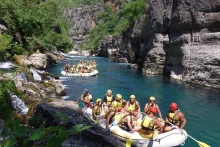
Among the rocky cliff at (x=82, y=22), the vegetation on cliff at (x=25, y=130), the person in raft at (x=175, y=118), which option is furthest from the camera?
the rocky cliff at (x=82, y=22)

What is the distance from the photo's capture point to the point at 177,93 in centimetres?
1966

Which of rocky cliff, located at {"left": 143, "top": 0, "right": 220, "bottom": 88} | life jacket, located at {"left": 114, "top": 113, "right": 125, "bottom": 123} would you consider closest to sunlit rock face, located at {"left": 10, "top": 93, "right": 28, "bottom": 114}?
life jacket, located at {"left": 114, "top": 113, "right": 125, "bottom": 123}

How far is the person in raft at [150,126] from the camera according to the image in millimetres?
8508

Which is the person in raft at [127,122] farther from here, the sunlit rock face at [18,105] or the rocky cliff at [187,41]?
the rocky cliff at [187,41]

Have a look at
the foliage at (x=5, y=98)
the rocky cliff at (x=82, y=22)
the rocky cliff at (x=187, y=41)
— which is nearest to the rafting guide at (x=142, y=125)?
the foliage at (x=5, y=98)

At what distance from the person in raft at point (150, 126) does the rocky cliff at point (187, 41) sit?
49.2 ft

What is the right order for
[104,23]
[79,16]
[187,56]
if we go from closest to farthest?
1. [187,56]
2. [104,23]
3. [79,16]

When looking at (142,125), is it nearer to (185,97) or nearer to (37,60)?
(185,97)

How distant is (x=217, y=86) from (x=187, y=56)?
458 cm

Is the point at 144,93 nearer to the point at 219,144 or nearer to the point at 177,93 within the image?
the point at 177,93

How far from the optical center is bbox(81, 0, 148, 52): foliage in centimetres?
4634

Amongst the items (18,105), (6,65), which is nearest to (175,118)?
(18,105)

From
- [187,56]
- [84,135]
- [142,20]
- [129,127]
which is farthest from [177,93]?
[142,20]

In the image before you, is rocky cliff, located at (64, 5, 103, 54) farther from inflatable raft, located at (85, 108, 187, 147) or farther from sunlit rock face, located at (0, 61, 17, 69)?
inflatable raft, located at (85, 108, 187, 147)
